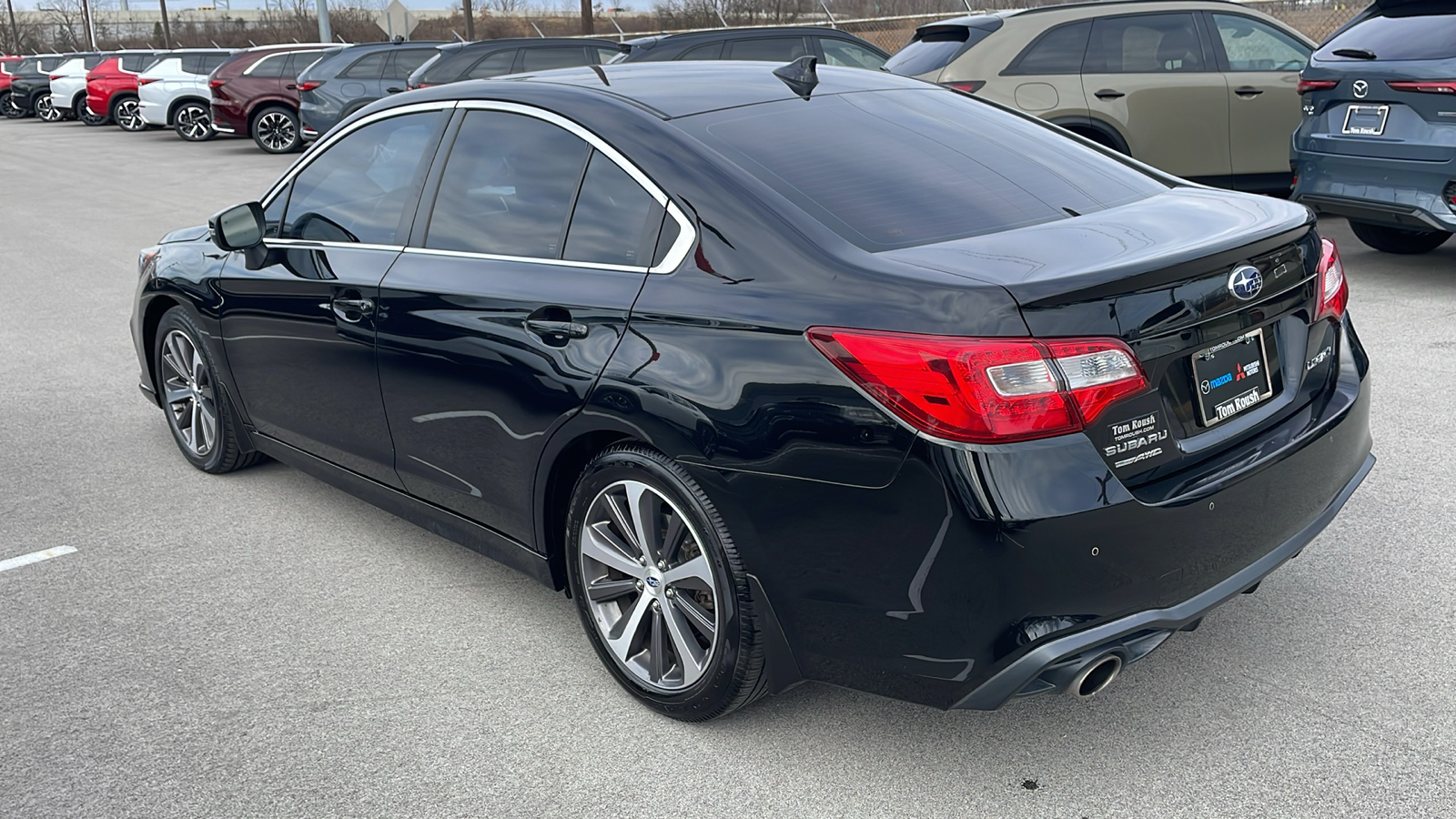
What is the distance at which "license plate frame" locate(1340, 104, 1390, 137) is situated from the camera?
23.7 ft

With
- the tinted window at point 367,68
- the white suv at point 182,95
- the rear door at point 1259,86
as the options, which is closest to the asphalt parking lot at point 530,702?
the rear door at point 1259,86

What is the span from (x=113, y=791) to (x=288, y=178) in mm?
2384

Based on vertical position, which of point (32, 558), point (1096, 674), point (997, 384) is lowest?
point (32, 558)

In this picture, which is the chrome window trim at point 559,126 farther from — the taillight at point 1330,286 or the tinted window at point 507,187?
the taillight at point 1330,286

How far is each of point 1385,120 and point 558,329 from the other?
5967 mm

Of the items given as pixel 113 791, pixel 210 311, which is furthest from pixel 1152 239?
pixel 210 311

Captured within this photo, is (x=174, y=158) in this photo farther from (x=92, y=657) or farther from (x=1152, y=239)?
(x=1152, y=239)

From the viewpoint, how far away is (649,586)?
326 centimetres

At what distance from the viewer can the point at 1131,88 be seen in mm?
9445

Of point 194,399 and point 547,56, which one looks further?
point 547,56

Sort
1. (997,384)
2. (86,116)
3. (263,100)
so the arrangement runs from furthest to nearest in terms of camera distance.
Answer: (86,116)
(263,100)
(997,384)

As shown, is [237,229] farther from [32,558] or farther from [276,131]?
[276,131]

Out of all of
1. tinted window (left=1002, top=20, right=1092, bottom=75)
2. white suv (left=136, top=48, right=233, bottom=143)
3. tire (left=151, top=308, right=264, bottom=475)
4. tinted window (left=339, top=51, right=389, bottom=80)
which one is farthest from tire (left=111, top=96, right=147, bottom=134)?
tire (left=151, top=308, right=264, bottom=475)

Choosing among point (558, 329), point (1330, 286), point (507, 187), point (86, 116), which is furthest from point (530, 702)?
point (86, 116)
